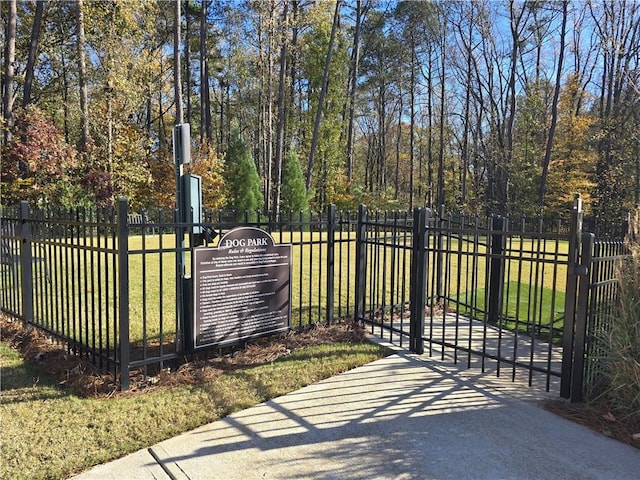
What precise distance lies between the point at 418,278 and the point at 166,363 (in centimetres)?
272

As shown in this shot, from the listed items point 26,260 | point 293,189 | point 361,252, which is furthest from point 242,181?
point 361,252

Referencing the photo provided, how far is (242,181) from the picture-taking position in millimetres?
25438

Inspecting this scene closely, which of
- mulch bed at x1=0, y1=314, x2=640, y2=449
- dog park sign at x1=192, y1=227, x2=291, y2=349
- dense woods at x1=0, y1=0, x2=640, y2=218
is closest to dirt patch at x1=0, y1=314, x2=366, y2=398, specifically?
mulch bed at x1=0, y1=314, x2=640, y2=449

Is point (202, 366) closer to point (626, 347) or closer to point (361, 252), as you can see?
point (361, 252)

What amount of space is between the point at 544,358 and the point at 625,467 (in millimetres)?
2182

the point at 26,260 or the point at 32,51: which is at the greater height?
the point at 32,51

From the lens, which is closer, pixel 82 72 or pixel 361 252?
pixel 361 252

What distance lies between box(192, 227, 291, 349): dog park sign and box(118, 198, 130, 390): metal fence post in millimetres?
598

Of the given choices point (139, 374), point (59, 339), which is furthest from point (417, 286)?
point (59, 339)

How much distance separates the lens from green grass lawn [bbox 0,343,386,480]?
112 inches

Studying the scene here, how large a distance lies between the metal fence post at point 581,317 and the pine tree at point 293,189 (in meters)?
21.6

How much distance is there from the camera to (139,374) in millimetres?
4242

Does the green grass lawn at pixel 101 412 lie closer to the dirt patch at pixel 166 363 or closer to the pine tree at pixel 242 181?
the dirt patch at pixel 166 363

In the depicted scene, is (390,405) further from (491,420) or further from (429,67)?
(429,67)
